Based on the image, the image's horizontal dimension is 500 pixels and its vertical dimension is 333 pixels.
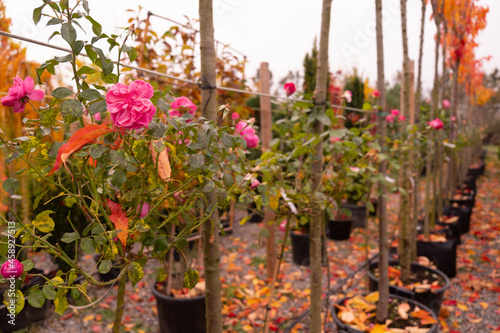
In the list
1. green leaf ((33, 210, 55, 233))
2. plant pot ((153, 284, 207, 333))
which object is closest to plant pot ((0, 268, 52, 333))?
plant pot ((153, 284, 207, 333))

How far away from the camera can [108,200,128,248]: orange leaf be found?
2.63 ft

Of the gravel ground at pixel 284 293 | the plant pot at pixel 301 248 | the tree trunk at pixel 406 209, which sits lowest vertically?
the gravel ground at pixel 284 293

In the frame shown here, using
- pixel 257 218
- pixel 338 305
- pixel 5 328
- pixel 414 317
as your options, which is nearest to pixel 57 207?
pixel 5 328

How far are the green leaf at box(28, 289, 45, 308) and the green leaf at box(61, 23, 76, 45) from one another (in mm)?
495

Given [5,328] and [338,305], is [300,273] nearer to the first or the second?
[338,305]

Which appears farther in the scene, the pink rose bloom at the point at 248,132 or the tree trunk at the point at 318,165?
the tree trunk at the point at 318,165

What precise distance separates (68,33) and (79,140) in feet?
0.68

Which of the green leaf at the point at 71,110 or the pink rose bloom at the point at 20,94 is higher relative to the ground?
the pink rose bloom at the point at 20,94

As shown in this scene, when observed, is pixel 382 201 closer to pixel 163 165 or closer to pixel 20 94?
pixel 163 165

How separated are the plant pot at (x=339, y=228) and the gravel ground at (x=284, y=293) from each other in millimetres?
100

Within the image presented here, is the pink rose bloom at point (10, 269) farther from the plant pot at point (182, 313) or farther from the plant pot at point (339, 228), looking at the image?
the plant pot at point (339, 228)

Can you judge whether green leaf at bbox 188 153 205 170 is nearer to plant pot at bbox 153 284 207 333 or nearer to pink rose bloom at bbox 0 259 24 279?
pink rose bloom at bbox 0 259 24 279

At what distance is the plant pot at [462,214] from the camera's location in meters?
4.54

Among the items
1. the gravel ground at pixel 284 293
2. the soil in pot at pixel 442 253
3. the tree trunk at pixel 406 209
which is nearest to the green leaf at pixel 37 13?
the gravel ground at pixel 284 293
